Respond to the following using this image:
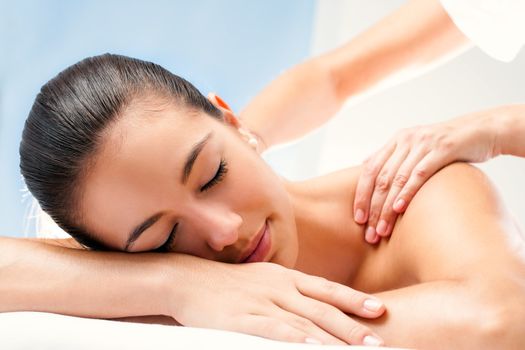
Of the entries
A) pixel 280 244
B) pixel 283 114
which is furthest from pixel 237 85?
pixel 280 244

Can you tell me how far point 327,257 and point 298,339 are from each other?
1.66 ft

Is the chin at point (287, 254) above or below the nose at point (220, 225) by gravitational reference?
below

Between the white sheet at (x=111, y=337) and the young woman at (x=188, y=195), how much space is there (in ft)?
0.45

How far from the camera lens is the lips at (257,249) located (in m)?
1.26

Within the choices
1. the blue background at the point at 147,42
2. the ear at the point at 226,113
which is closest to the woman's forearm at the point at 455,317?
the ear at the point at 226,113

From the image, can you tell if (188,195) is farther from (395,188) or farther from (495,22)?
(495,22)

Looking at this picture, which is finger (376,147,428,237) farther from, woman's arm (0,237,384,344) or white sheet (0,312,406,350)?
white sheet (0,312,406,350)

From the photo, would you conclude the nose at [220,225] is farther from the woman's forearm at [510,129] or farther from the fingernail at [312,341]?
the woman's forearm at [510,129]

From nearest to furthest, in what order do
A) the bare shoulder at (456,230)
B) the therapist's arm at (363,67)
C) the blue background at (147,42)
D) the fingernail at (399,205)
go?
1. the bare shoulder at (456,230)
2. the fingernail at (399,205)
3. the therapist's arm at (363,67)
4. the blue background at (147,42)

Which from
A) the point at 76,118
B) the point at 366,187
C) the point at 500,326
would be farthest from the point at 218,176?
the point at 500,326

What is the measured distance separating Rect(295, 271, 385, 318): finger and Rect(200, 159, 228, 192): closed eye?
21cm

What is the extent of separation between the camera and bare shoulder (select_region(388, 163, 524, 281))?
114 cm

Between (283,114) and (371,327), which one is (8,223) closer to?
(283,114)

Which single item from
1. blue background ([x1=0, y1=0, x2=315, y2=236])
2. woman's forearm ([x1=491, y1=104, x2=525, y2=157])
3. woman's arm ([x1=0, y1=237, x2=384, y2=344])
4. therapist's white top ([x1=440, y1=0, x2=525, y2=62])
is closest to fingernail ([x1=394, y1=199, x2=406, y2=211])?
woman's forearm ([x1=491, y1=104, x2=525, y2=157])
